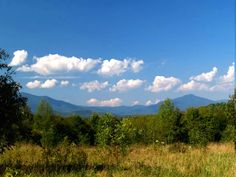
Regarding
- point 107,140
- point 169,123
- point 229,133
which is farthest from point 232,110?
point 107,140

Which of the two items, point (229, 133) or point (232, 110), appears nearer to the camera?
point (232, 110)

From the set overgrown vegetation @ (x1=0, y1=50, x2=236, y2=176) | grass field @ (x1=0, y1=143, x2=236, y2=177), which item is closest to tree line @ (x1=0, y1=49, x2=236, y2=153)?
overgrown vegetation @ (x1=0, y1=50, x2=236, y2=176)

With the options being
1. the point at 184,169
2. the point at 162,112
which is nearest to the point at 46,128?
the point at 162,112

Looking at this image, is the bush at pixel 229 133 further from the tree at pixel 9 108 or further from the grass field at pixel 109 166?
the tree at pixel 9 108

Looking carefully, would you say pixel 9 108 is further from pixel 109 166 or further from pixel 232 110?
pixel 232 110

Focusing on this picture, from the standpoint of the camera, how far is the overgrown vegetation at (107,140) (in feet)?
45.3

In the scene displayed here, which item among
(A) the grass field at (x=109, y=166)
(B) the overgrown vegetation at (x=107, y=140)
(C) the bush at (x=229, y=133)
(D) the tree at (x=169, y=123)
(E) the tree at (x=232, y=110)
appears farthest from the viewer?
(D) the tree at (x=169, y=123)

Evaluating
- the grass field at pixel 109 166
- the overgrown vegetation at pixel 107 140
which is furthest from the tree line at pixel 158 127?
the grass field at pixel 109 166

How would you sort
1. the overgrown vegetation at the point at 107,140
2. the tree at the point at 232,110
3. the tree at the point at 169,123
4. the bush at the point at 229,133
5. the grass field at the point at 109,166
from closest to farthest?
the grass field at the point at 109,166
the overgrown vegetation at the point at 107,140
the tree at the point at 232,110
the bush at the point at 229,133
the tree at the point at 169,123

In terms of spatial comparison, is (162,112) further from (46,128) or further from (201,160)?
(201,160)

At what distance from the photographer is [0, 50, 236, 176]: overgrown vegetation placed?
45.3 feet

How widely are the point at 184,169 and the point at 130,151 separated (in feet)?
21.8

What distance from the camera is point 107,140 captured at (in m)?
20.8

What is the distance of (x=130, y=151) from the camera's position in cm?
2072
